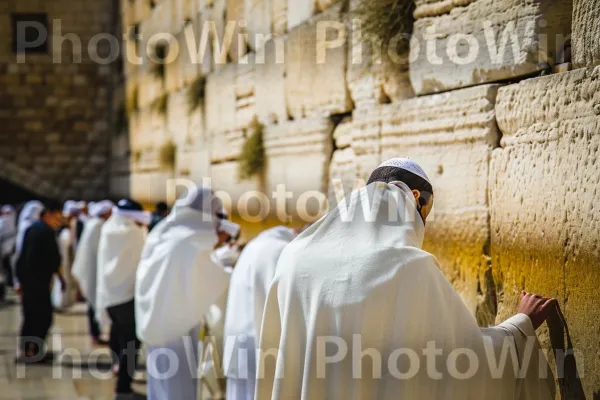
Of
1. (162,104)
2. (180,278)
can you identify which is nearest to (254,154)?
(180,278)

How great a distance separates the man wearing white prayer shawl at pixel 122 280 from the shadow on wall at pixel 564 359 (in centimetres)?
464

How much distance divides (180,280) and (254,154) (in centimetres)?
228

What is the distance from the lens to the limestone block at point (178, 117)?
36.0 feet

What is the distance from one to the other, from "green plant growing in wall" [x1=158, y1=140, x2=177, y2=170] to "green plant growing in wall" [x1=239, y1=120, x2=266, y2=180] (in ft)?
11.0

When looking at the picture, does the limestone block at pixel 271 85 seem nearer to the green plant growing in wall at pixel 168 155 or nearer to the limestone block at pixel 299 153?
the limestone block at pixel 299 153

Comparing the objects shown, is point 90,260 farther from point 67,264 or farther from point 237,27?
point 237,27

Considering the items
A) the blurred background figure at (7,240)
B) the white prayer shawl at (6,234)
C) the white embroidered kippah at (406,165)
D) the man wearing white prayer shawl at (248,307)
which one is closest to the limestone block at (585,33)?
the white embroidered kippah at (406,165)

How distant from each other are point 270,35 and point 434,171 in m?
3.50

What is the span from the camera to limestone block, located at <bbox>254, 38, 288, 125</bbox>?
24.8ft

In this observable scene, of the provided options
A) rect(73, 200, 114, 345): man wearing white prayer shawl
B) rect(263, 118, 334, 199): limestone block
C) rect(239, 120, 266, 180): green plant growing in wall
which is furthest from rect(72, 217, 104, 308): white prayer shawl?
rect(263, 118, 334, 199): limestone block

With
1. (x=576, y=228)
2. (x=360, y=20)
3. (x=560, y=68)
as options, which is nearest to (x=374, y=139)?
(x=360, y=20)

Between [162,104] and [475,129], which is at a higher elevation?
[162,104]

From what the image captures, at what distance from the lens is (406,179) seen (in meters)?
3.42

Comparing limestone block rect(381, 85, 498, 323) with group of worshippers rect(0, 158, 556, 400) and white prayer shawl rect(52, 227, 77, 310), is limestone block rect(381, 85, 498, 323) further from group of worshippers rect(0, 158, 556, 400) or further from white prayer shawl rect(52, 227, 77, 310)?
white prayer shawl rect(52, 227, 77, 310)
